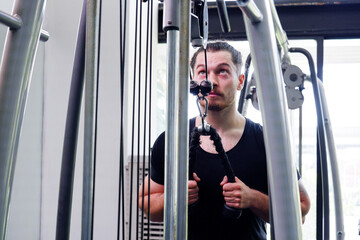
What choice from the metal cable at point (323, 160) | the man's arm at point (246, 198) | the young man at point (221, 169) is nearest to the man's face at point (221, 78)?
the young man at point (221, 169)

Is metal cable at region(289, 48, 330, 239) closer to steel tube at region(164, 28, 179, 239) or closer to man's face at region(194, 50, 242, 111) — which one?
man's face at region(194, 50, 242, 111)

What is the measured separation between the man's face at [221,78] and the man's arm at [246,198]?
30 centimetres

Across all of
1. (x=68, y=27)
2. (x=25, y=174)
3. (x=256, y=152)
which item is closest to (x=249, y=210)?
(x=256, y=152)

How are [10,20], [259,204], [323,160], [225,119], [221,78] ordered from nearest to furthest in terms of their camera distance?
1. [10,20]
2. [259,204]
3. [221,78]
4. [225,119]
5. [323,160]

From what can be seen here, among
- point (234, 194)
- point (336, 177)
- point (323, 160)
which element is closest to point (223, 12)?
point (234, 194)

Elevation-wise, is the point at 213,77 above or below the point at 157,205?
above

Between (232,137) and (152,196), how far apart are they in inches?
14.2

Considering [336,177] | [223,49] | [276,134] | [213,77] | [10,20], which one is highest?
[223,49]

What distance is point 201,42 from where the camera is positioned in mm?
705

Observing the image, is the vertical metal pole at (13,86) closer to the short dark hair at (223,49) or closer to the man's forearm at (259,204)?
the man's forearm at (259,204)

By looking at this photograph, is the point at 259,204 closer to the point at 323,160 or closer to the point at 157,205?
the point at 157,205

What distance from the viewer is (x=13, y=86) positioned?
0.53 metres

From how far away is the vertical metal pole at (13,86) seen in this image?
1.71 ft

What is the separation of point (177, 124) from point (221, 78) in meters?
0.92
